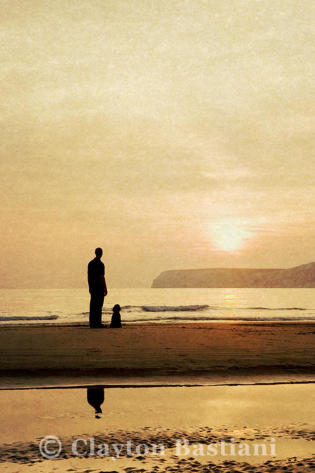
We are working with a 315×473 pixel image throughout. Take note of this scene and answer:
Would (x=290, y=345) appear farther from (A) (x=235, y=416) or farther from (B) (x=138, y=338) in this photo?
(A) (x=235, y=416)

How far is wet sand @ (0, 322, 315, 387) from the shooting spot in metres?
9.34

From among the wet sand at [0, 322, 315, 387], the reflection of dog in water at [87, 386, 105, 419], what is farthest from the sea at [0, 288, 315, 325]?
the reflection of dog in water at [87, 386, 105, 419]

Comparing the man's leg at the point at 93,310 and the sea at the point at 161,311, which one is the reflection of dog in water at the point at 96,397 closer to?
the man's leg at the point at 93,310

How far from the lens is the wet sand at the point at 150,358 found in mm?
9344

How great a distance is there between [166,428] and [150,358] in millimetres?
5475

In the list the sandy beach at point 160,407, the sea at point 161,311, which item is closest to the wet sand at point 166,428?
the sandy beach at point 160,407

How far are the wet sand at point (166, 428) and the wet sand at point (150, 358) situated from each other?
1193mm

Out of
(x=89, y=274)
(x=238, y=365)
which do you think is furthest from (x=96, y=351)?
(x=89, y=274)

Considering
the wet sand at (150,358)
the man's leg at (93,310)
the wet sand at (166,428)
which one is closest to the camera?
the wet sand at (166,428)

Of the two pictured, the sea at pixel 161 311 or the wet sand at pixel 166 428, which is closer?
the wet sand at pixel 166 428

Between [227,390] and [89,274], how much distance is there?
10.3m

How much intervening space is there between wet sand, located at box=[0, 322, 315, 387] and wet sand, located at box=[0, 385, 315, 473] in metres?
1.19

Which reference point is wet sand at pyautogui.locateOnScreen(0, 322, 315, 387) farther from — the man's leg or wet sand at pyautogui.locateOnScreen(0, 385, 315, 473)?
the man's leg

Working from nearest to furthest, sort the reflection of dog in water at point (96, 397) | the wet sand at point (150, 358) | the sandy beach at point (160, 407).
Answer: the sandy beach at point (160, 407), the reflection of dog in water at point (96, 397), the wet sand at point (150, 358)
